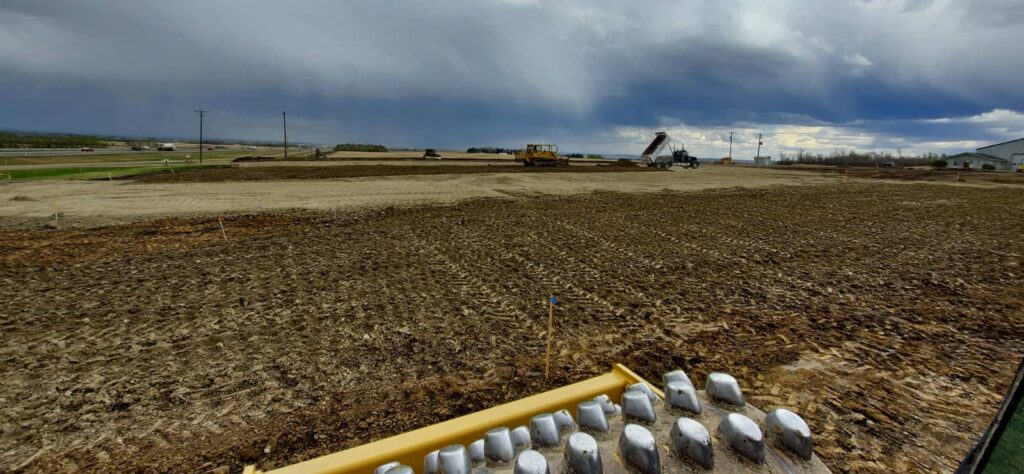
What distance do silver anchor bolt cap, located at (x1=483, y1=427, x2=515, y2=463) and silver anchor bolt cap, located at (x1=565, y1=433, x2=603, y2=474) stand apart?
0.20 m

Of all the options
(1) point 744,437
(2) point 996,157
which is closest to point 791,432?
(1) point 744,437

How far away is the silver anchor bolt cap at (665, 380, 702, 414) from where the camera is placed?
4.98 ft

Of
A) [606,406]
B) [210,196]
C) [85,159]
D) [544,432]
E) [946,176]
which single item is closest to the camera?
[544,432]

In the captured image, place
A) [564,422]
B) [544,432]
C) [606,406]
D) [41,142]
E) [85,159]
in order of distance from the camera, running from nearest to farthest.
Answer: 1. [544,432]
2. [564,422]
3. [606,406]
4. [85,159]
5. [41,142]

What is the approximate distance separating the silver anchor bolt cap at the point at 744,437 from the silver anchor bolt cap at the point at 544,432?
1.75 feet

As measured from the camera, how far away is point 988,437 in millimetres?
1159

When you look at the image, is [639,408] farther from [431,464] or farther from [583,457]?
[431,464]

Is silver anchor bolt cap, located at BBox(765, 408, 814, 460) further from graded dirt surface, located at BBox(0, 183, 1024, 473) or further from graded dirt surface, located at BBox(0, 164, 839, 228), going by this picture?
graded dirt surface, located at BBox(0, 164, 839, 228)

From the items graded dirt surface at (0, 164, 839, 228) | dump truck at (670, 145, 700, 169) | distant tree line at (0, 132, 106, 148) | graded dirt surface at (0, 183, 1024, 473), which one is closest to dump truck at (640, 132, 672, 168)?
dump truck at (670, 145, 700, 169)

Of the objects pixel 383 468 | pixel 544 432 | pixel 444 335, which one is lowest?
pixel 444 335

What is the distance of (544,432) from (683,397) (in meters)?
0.55

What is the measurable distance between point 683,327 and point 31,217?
734 inches

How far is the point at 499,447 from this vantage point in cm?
134

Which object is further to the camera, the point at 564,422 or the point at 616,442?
the point at 564,422
